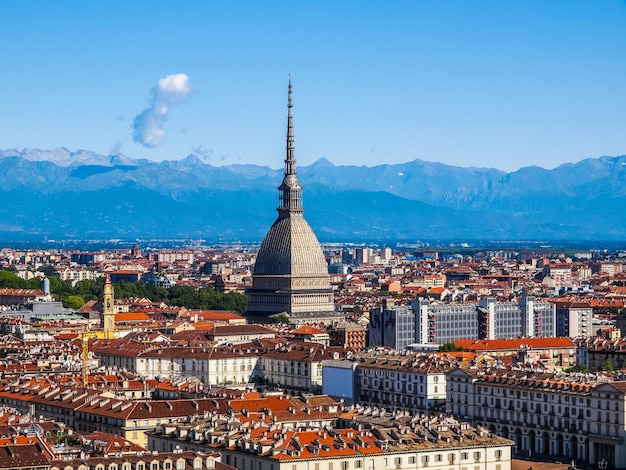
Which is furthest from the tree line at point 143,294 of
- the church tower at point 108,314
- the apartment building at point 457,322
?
the apartment building at point 457,322

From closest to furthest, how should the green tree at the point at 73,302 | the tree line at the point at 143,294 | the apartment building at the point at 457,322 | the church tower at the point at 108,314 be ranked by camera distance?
the church tower at the point at 108,314
the apartment building at the point at 457,322
the green tree at the point at 73,302
the tree line at the point at 143,294

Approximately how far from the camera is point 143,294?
509ft

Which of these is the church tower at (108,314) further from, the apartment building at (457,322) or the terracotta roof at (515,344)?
the terracotta roof at (515,344)

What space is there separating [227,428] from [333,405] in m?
9.66

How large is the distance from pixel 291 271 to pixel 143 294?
24351 mm

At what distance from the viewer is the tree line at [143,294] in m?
140

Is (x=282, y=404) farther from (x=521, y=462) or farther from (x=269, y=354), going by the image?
(x=269, y=354)

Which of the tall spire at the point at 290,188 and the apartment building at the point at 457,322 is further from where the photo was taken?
the tall spire at the point at 290,188

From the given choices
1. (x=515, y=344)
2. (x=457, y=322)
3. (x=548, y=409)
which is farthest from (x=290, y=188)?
(x=548, y=409)

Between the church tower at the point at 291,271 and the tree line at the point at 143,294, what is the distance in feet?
6.60

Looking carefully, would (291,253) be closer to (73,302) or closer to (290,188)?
(290,188)

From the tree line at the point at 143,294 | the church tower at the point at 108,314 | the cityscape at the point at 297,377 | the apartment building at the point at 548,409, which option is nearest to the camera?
the cityscape at the point at 297,377

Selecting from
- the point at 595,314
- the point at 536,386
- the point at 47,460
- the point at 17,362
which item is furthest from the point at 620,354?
the point at 47,460

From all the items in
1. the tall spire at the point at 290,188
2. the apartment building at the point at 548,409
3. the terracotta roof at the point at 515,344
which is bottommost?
the apartment building at the point at 548,409
